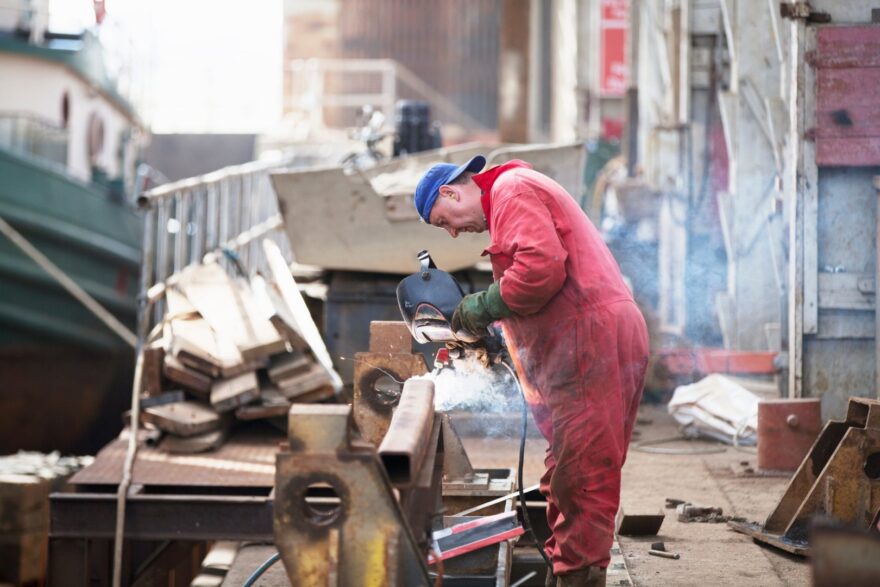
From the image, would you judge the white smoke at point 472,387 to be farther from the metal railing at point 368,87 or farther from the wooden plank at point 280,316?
the metal railing at point 368,87

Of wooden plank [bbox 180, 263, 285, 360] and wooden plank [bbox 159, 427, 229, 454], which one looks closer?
wooden plank [bbox 159, 427, 229, 454]

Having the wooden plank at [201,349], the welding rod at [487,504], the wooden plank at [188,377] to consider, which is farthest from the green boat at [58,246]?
the welding rod at [487,504]

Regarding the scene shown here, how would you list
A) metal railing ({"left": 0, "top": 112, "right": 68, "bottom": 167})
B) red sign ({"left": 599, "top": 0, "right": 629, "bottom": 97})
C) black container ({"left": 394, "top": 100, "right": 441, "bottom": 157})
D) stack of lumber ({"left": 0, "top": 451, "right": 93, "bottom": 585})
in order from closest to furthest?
stack of lumber ({"left": 0, "top": 451, "right": 93, "bottom": 585}), black container ({"left": 394, "top": 100, "right": 441, "bottom": 157}), metal railing ({"left": 0, "top": 112, "right": 68, "bottom": 167}), red sign ({"left": 599, "top": 0, "right": 629, "bottom": 97})

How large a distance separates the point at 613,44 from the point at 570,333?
1303cm

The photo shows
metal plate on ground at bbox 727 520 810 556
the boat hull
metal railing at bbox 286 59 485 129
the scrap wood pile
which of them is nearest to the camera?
metal plate on ground at bbox 727 520 810 556

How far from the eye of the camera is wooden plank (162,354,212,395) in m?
7.31

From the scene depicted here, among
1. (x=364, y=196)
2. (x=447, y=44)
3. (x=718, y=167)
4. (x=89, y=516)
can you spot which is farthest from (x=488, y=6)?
(x=89, y=516)

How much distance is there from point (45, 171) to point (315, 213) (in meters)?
6.19

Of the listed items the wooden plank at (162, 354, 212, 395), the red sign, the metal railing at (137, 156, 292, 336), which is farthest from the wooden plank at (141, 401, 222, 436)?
the red sign

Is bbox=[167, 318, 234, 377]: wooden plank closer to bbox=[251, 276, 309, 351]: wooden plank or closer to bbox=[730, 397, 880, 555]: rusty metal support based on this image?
bbox=[251, 276, 309, 351]: wooden plank

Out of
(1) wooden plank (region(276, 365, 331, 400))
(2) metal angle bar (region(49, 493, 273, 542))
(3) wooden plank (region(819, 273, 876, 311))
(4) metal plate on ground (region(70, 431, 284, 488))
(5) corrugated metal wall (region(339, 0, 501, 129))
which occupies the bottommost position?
(2) metal angle bar (region(49, 493, 273, 542))

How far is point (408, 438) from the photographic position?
126 inches

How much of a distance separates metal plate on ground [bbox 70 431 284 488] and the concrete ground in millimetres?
1313

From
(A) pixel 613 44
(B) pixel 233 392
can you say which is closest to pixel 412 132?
(B) pixel 233 392
